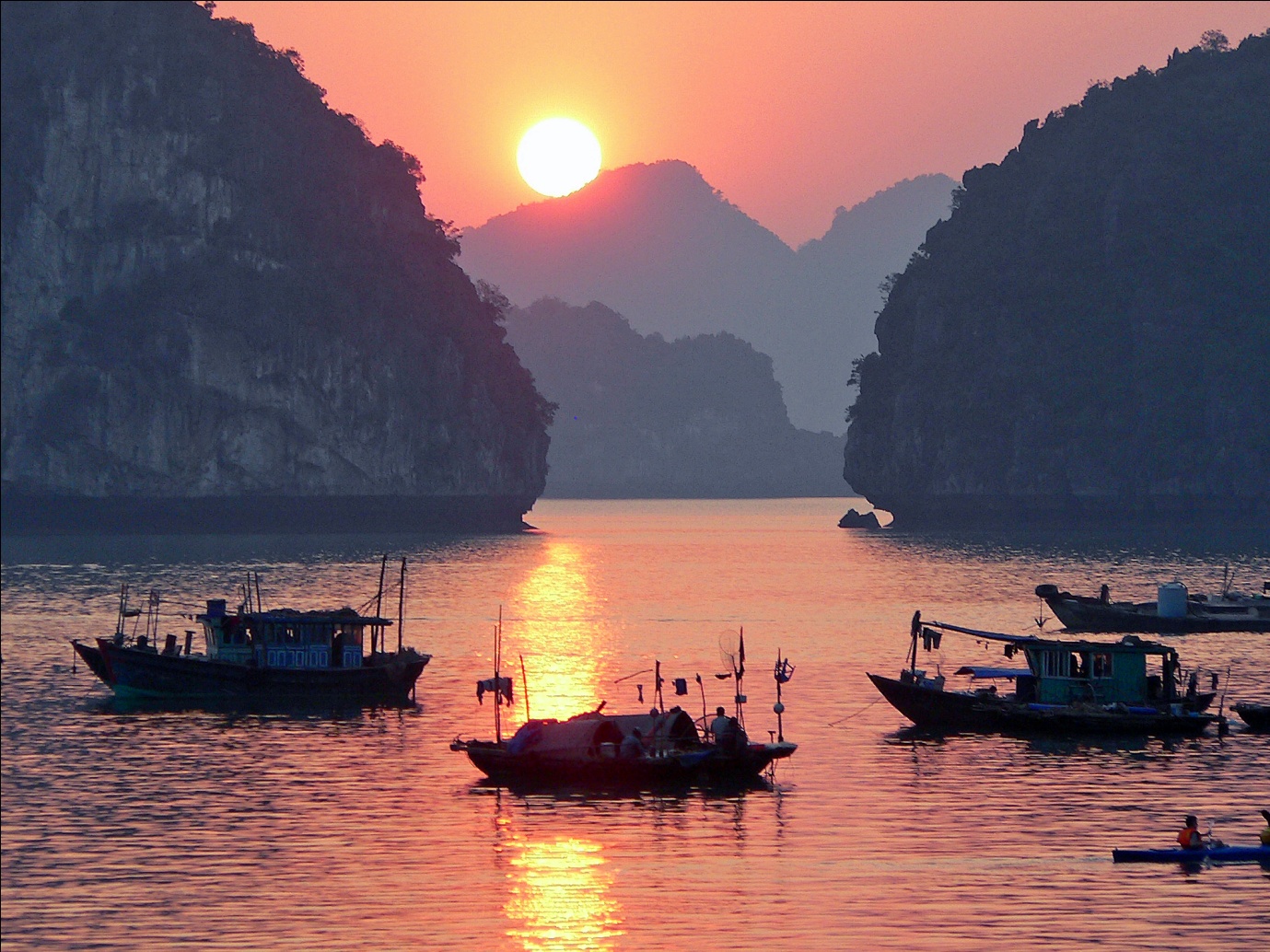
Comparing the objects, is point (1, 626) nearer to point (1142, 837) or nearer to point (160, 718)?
point (160, 718)

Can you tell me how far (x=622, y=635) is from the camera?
9400 cm

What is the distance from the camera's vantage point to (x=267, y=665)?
63406mm

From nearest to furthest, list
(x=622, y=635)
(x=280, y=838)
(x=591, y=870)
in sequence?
1. (x=591, y=870)
2. (x=280, y=838)
3. (x=622, y=635)

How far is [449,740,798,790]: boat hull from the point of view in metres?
46.8

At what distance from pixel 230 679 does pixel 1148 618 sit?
Answer: 49.7 meters

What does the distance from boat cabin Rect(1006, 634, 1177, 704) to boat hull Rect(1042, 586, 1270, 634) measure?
33545 mm

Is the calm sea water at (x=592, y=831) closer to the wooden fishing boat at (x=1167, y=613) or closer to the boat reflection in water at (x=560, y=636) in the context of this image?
the boat reflection in water at (x=560, y=636)

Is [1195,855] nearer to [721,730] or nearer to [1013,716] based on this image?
[721,730]

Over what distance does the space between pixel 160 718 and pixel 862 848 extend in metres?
29.5

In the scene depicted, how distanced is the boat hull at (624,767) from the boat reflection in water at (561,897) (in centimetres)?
597

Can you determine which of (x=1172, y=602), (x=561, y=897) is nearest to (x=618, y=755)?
(x=561, y=897)

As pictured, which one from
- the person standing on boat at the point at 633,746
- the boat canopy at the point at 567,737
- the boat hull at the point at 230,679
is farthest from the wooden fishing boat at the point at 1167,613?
the boat canopy at the point at 567,737

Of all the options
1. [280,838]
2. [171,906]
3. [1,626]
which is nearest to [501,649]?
[1,626]

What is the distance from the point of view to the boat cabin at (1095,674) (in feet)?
188
